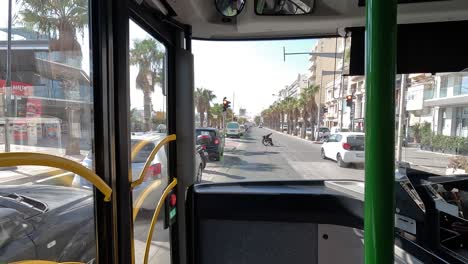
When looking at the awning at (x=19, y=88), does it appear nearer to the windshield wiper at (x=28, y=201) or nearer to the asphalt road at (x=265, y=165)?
the windshield wiper at (x=28, y=201)

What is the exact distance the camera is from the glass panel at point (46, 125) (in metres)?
0.90

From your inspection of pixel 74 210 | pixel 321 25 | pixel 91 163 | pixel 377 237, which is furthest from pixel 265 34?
pixel 377 237

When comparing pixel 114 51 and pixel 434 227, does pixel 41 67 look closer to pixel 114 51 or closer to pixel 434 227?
pixel 114 51

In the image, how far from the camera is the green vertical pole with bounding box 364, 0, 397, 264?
48 centimetres

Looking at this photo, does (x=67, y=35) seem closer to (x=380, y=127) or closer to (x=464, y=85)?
(x=380, y=127)

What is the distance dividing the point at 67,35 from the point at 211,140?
7.02ft

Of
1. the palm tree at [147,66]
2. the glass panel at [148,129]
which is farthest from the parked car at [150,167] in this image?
the palm tree at [147,66]

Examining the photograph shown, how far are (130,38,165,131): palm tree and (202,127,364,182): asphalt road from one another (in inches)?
41.8

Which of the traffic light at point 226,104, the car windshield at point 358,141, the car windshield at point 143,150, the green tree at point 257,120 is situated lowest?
the car windshield at point 143,150

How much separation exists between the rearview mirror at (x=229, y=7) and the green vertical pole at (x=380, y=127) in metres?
1.49

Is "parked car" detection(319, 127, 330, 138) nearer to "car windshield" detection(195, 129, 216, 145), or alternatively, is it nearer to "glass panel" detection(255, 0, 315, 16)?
"car windshield" detection(195, 129, 216, 145)

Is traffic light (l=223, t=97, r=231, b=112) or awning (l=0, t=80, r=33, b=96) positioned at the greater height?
traffic light (l=223, t=97, r=231, b=112)

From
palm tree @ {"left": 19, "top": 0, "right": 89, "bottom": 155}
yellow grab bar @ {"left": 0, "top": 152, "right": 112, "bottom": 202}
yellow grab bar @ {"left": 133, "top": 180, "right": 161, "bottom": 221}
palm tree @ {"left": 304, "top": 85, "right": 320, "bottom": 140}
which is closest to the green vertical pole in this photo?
yellow grab bar @ {"left": 0, "top": 152, "right": 112, "bottom": 202}

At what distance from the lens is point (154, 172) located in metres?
1.97
